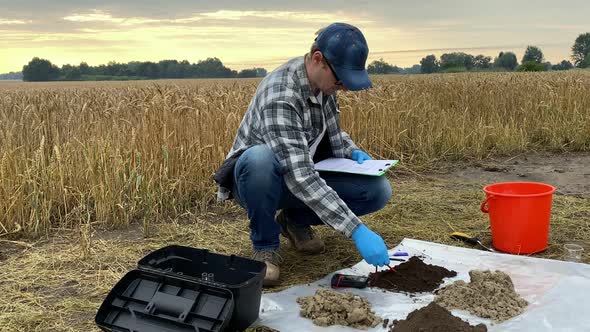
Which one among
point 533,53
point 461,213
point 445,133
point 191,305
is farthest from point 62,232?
point 533,53

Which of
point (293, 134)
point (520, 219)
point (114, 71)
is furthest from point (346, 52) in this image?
point (114, 71)

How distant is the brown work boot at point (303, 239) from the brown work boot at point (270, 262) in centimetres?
41

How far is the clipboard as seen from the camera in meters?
2.68

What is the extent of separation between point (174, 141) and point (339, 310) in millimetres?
2544

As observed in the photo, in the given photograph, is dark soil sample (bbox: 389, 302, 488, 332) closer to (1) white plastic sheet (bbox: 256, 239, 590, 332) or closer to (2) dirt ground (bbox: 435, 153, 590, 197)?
(1) white plastic sheet (bbox: 256, 239, 590, 332)

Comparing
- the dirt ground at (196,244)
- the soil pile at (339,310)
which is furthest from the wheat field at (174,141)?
the soil pile at (339,310)

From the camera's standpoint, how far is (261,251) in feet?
9.05

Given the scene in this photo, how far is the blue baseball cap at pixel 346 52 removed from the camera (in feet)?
7.70

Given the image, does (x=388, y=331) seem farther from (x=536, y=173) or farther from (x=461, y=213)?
(x=536, y=173)

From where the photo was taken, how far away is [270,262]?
2748 mm

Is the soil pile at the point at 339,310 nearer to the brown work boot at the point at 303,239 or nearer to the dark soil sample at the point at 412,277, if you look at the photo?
the dark soil sample at the point at 412,277

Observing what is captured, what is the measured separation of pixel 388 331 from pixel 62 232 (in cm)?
252

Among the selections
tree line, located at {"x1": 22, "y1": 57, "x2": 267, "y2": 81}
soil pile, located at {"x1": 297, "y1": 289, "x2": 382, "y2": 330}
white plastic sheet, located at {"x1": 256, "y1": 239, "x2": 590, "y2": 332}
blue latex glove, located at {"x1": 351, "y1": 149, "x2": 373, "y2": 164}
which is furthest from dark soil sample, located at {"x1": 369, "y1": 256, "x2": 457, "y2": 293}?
tree line, located at {"x1": 22, "y1": 57, "x2": 267, "y2": 81}

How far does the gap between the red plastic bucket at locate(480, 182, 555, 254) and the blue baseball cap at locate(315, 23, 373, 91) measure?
1188 millimetres
